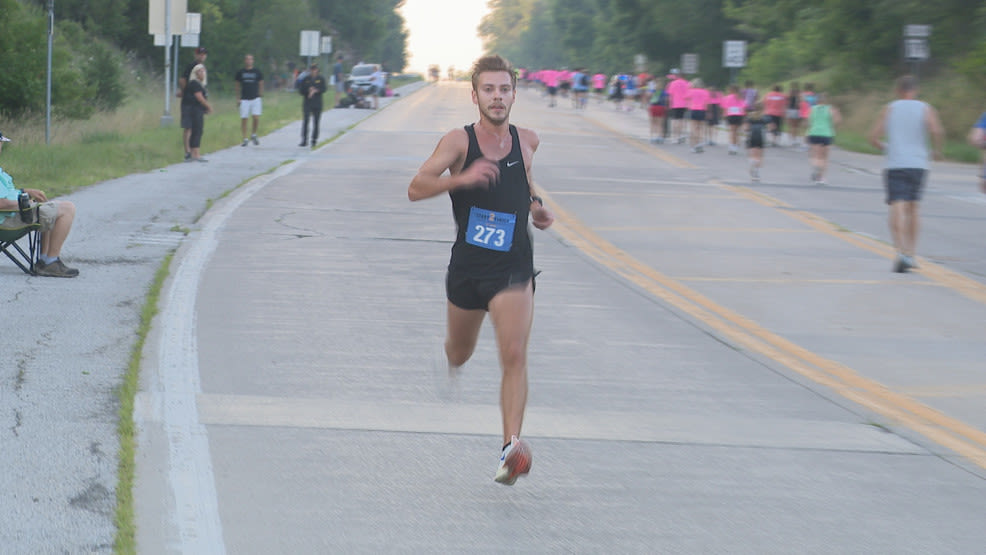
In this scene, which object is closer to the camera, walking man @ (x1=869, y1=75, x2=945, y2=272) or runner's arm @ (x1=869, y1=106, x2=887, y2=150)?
walking man @ (x1=869, y1=75, x2=945, y2=272)

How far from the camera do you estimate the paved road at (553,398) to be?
17.7ft

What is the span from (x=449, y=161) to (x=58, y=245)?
5.89m

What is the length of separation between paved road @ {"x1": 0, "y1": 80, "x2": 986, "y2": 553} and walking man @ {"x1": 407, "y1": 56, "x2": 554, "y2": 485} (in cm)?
58

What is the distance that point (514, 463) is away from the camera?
18.6 feet

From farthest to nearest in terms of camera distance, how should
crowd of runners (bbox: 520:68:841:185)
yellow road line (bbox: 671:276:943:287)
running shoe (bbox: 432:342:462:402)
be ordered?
1. crowd of runners (bbox: 520:68:841:185)
2. yellow road line (bbox: 671:276:943:287)
3. running shoe (bbox: 432:342:462:402)

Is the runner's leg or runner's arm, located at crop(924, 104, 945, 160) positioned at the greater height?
runner's arm, located at crop(924, 104, 945, 160)

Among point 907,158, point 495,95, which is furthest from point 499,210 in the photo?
point 907,158

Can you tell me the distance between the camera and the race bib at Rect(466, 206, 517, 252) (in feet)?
19.8

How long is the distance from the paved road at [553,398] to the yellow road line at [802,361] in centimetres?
3

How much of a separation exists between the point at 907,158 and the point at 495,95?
919 centimetres

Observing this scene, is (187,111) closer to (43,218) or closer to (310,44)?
(43,218)

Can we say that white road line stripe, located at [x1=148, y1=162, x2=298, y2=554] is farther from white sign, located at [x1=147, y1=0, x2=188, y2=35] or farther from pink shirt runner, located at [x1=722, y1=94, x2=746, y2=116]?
pink shirt runner, located at [x1=722, y1=94, x2=746, y2=116]

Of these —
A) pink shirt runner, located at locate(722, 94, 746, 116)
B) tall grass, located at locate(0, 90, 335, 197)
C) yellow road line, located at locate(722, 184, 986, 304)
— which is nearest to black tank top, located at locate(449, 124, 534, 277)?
yellow road line, located at locate(722, 184, 986, 304)

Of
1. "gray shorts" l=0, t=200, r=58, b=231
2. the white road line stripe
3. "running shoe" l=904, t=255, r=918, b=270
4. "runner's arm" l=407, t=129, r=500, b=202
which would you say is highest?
"runner's arm" l=407, t=129, r=500, b=202
